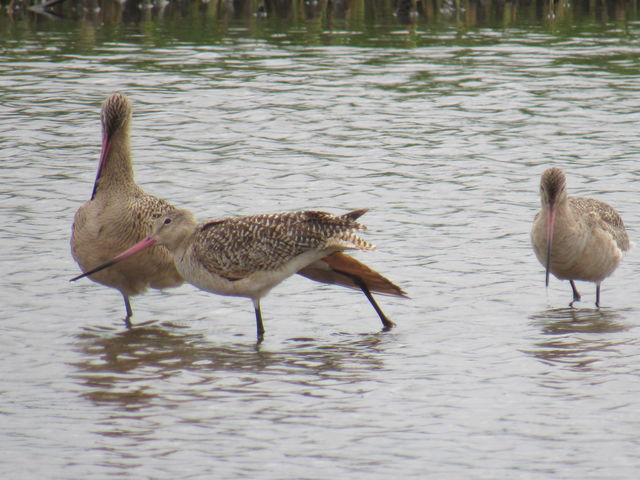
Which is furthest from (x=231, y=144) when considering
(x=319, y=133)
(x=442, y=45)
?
(x=442, y=45)

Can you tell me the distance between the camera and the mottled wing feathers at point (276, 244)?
745 centimetres

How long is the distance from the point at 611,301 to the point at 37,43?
14.3m

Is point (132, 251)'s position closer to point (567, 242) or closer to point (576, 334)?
point (576, 334)

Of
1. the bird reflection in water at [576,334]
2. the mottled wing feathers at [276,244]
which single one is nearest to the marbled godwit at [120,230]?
the mottled wing feathers at [276,244]

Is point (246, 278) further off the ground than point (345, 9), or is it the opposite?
point (345, 9)

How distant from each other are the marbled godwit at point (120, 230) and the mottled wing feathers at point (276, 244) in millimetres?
526

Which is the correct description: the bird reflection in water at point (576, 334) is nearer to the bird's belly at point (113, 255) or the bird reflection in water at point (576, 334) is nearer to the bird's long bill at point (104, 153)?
the bird's belly at point (113, 255)

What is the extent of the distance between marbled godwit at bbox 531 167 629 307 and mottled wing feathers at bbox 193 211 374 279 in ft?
4.69

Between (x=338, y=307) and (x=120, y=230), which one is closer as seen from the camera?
(x=120, y=230)

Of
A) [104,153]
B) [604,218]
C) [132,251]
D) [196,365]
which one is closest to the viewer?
[196,365]

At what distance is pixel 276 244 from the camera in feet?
24.5

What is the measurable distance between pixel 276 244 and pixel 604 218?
260 cm

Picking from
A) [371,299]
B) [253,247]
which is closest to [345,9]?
[371,299]

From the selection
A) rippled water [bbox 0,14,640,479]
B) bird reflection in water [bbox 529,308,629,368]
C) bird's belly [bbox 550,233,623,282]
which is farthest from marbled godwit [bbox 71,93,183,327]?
bird's belly [bbox 550,233,623,282]
